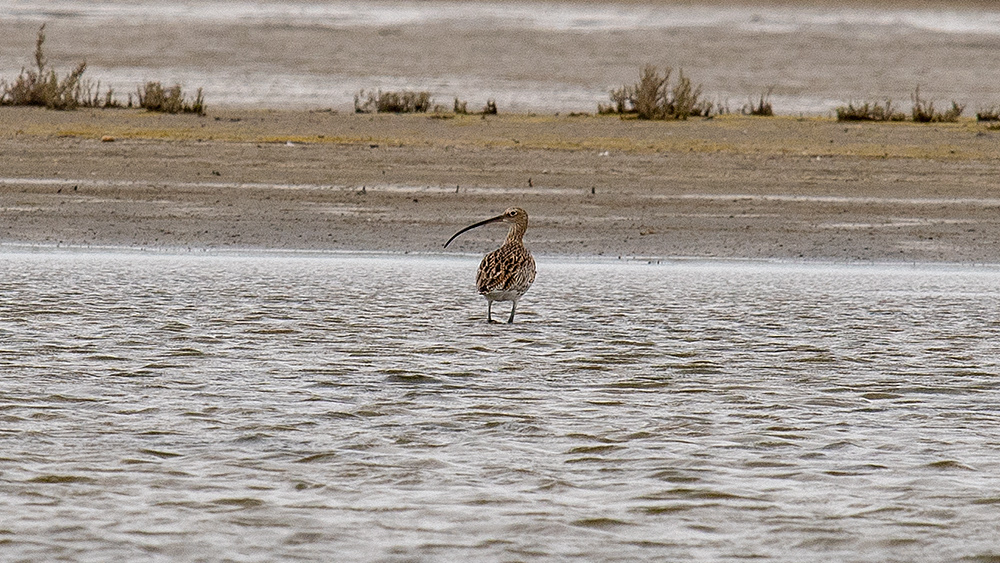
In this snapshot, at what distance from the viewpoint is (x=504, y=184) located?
18141 mm

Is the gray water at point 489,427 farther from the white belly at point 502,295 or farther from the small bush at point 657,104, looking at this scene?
the small bush at point 657,104

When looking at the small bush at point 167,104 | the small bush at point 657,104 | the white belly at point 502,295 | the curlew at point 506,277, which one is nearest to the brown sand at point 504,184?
the small bush at point 167,104

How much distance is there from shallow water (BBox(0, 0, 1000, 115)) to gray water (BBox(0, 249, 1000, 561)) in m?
18.4

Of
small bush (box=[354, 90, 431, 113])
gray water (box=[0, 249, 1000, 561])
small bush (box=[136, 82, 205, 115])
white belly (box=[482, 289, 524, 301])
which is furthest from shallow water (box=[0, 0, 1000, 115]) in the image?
gray water (box=[0, 249, 1000, 561])

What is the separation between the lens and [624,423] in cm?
634

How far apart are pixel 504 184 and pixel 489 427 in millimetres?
12054

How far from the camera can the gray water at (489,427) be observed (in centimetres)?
465

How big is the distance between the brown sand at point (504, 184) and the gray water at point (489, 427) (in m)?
4.20

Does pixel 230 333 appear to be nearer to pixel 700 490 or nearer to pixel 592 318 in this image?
pixel 592 318

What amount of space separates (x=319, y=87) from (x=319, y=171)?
13863mm

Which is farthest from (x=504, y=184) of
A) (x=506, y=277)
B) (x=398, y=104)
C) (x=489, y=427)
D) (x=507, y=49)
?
(x=507, y=49)

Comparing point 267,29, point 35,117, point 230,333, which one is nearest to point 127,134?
point 35,117

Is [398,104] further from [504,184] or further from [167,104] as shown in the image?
[504,184]

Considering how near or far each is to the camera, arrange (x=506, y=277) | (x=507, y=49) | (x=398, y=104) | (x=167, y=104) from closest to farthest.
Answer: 1. (x=506, y=277)
2. (x=167, y=104)
3. (x=398, y=104)
4. (x=507, y=49)
